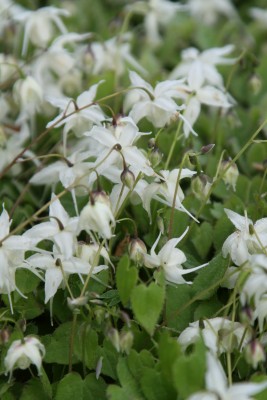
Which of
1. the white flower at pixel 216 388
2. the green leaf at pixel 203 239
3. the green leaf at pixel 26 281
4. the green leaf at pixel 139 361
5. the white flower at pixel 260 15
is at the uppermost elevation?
the white flower at pixel 216 388

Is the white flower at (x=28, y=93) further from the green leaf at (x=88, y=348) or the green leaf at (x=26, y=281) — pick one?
the green leaf at (x=88, y=348)

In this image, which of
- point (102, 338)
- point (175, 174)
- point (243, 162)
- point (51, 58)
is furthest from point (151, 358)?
point (51, 58)

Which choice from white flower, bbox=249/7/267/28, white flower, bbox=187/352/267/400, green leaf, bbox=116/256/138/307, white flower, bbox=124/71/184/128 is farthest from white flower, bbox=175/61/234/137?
white flower, bbox=249/7/267/28

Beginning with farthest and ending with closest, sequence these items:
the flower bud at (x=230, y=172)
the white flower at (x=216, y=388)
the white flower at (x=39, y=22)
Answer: the white flower at (x=39, y=22) < the flower bud at (x=230, y=172) < the white flower at (x=216, y=388)

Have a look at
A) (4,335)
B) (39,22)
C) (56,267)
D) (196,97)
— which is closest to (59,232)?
(56,267)

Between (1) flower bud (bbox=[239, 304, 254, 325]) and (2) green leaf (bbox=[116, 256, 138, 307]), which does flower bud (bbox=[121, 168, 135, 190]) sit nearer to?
(2) green leaf (bbox=[116, 256, 138, 307])

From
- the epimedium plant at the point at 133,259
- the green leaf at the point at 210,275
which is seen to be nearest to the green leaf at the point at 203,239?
the epimedium plant at the point at 133,259
